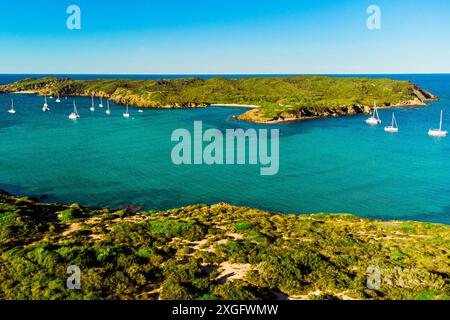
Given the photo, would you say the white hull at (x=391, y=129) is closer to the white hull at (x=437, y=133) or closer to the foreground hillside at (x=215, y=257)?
the white hull at (x=437, y=133)

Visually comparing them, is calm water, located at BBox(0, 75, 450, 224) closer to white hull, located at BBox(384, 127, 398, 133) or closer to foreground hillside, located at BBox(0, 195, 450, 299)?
white hull, located at BBox(384, 127, 398, 133)

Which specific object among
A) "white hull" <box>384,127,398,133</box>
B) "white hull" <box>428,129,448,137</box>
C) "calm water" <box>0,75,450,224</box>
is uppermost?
"white hull" <box>384,127,398,133</box>

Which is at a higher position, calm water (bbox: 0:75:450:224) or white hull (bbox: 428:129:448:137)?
white hull (bbox: 428:129:448:137)

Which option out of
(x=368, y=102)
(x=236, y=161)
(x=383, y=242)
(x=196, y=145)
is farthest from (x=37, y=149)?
(x=368, y=102)

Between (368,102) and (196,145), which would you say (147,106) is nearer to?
(196,145)

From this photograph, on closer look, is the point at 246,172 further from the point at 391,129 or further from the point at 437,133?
the point at 437,133

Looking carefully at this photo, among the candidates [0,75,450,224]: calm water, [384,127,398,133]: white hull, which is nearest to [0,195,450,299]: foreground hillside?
[0,75,450,224]: calm water

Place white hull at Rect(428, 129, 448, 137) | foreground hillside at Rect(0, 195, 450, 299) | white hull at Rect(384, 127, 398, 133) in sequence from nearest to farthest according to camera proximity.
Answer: foreground hillside at Rect(0, 195, 450, 299) → white hull at Rect(428, 129, 448, 137) → white hull at Rect(384, 127, 398, 133)
